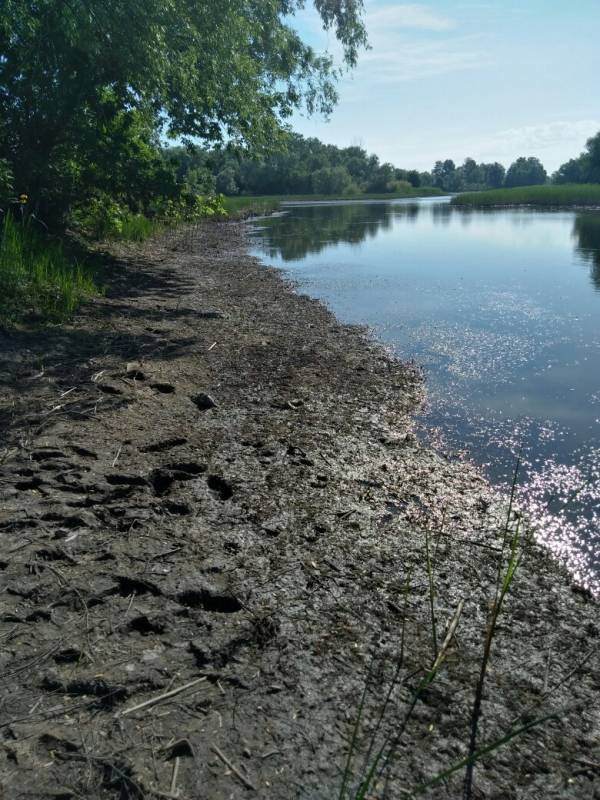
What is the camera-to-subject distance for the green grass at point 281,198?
1802 inches

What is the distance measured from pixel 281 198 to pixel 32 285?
81.6 m

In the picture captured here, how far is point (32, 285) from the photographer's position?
7.26 meters

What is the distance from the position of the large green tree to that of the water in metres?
4.26

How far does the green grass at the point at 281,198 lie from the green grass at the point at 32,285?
32.8 meters

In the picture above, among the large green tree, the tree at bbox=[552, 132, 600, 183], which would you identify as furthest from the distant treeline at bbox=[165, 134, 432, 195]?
the large green tree

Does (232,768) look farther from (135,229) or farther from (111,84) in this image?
(135,229)

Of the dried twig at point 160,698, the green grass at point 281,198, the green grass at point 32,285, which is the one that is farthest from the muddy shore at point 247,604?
the green grass at point 281,198

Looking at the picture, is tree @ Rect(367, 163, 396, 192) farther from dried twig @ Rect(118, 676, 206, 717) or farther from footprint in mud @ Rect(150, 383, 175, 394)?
dried twig @ Rect(118, 676, 206, 717)

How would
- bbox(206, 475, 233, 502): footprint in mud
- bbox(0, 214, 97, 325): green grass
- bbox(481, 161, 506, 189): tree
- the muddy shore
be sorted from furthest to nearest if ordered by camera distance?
bbox(481, 161, 506, 189): tree → bbox(0, 214, 97, 325): green grass → bbox(206, 475, 233, 502): footprint in mud → the muddy shore

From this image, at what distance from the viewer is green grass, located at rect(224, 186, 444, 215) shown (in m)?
45.8

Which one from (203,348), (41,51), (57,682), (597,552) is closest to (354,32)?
(41,51)

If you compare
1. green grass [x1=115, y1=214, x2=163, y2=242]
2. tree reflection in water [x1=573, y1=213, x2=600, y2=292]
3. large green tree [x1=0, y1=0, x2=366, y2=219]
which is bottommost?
tree reflection in water [x1=573, y1=213, x2=600, y2=292]

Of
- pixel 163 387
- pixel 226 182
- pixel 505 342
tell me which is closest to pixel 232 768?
pixel 163 387

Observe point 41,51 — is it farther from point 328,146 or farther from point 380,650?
point 328,146
